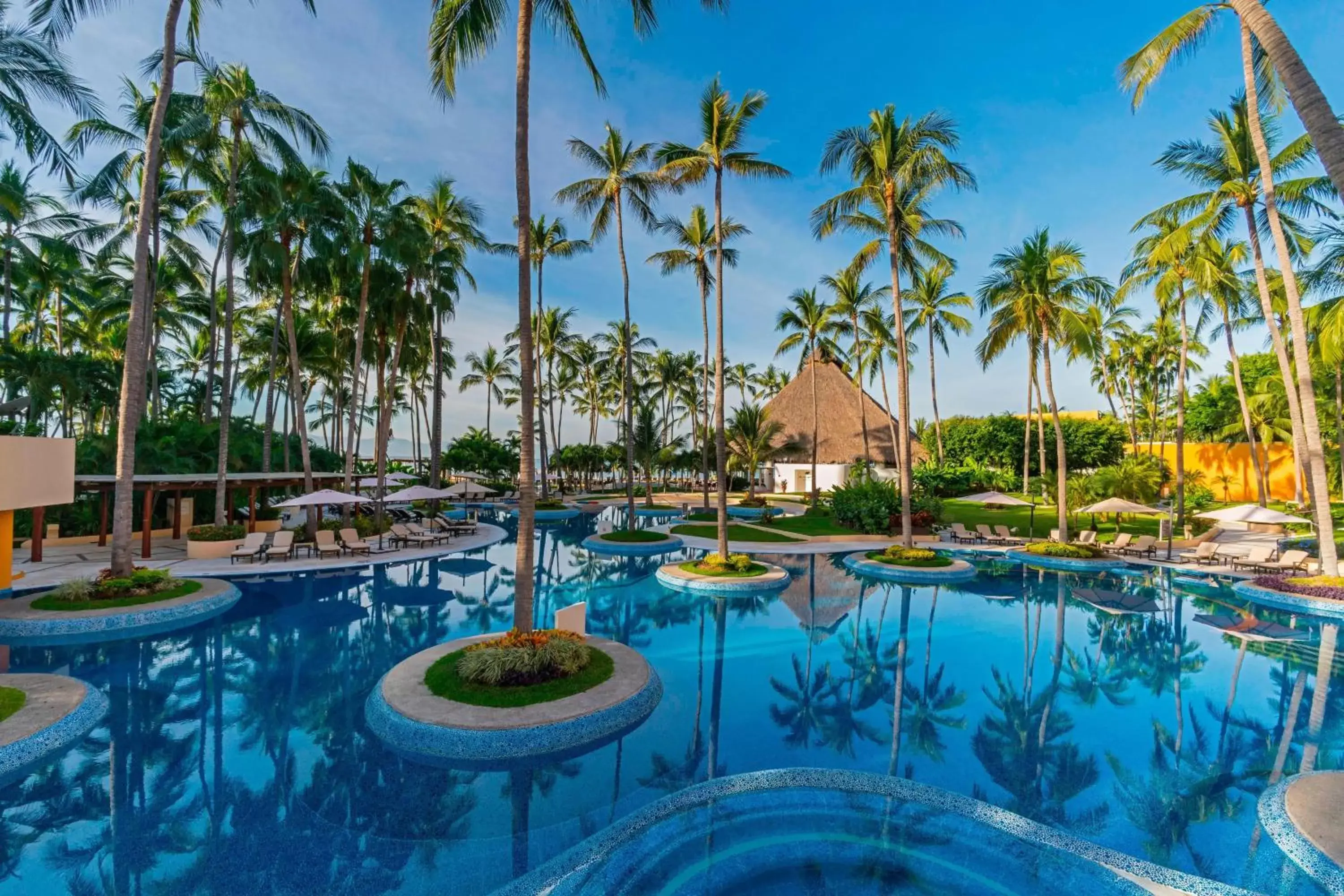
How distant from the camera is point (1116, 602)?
1320 centimetres

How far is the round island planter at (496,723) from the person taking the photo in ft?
21.3

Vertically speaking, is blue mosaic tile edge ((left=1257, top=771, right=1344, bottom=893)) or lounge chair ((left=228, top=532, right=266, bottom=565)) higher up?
lounge chair ((left=228, top=532, right=266, bottom=565))

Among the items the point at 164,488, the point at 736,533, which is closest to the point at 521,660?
the point at 736,533

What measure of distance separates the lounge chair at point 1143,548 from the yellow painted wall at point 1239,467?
24.9 meters

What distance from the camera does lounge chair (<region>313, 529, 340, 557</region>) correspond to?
18.4m

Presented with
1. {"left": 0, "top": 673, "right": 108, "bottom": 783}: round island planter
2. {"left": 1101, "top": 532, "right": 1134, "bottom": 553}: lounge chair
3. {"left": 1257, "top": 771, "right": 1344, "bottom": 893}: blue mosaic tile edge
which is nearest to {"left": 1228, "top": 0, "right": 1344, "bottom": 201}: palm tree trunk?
{"left": 1257, "top": 771, "right": 1344, "bottom": 893}: blue mosaic tile edge

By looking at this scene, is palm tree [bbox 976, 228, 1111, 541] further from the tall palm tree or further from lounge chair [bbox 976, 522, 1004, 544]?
the tall palm tree

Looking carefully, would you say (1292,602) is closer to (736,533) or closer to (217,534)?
(736,533)

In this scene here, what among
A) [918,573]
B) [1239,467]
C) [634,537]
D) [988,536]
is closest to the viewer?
[918,573]

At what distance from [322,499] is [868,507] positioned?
2166 cm

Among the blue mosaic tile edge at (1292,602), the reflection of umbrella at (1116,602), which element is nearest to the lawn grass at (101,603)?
the reflection of umbrella at (1116,602)

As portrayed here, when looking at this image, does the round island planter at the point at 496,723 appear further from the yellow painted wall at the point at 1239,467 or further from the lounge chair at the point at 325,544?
the yellow painted wall at the point at 1239,467

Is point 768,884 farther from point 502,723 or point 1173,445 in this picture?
point 1173,445

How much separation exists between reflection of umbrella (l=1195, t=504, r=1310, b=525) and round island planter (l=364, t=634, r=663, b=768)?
2030 cm
